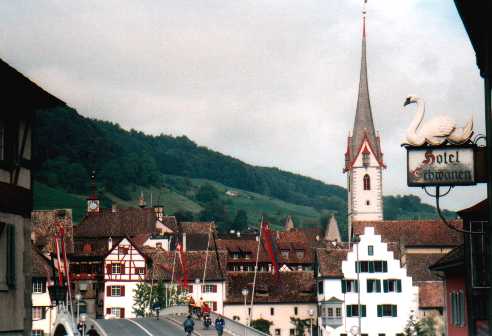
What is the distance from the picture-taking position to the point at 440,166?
1911 centimetres

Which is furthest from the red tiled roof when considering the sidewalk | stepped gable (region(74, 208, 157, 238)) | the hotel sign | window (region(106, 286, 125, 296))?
the hotel sign

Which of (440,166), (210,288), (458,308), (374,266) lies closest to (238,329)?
(458,308)

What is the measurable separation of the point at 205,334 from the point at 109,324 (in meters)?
15.0

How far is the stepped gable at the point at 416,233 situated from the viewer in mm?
146875

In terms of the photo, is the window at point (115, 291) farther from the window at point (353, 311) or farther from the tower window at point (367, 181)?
the tower window at point (367, 181)

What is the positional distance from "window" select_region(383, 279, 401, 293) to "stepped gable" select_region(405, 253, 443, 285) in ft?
11.4

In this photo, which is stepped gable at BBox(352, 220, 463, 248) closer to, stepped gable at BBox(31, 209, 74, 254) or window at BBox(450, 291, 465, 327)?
stepped gable at BBox(31, 209, 74, 254)

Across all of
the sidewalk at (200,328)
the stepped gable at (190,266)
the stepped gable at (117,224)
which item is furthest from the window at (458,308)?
the stepped gable at (117,224)

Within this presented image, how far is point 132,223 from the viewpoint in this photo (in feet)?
598

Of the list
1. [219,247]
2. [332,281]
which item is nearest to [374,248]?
[332,281]

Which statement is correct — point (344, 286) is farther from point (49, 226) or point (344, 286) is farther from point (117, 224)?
point (117, 224)

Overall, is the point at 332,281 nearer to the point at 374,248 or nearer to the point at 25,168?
the point at 374,248

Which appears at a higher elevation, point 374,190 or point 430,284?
point 374,190

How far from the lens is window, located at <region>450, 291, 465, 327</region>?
51.0 m
